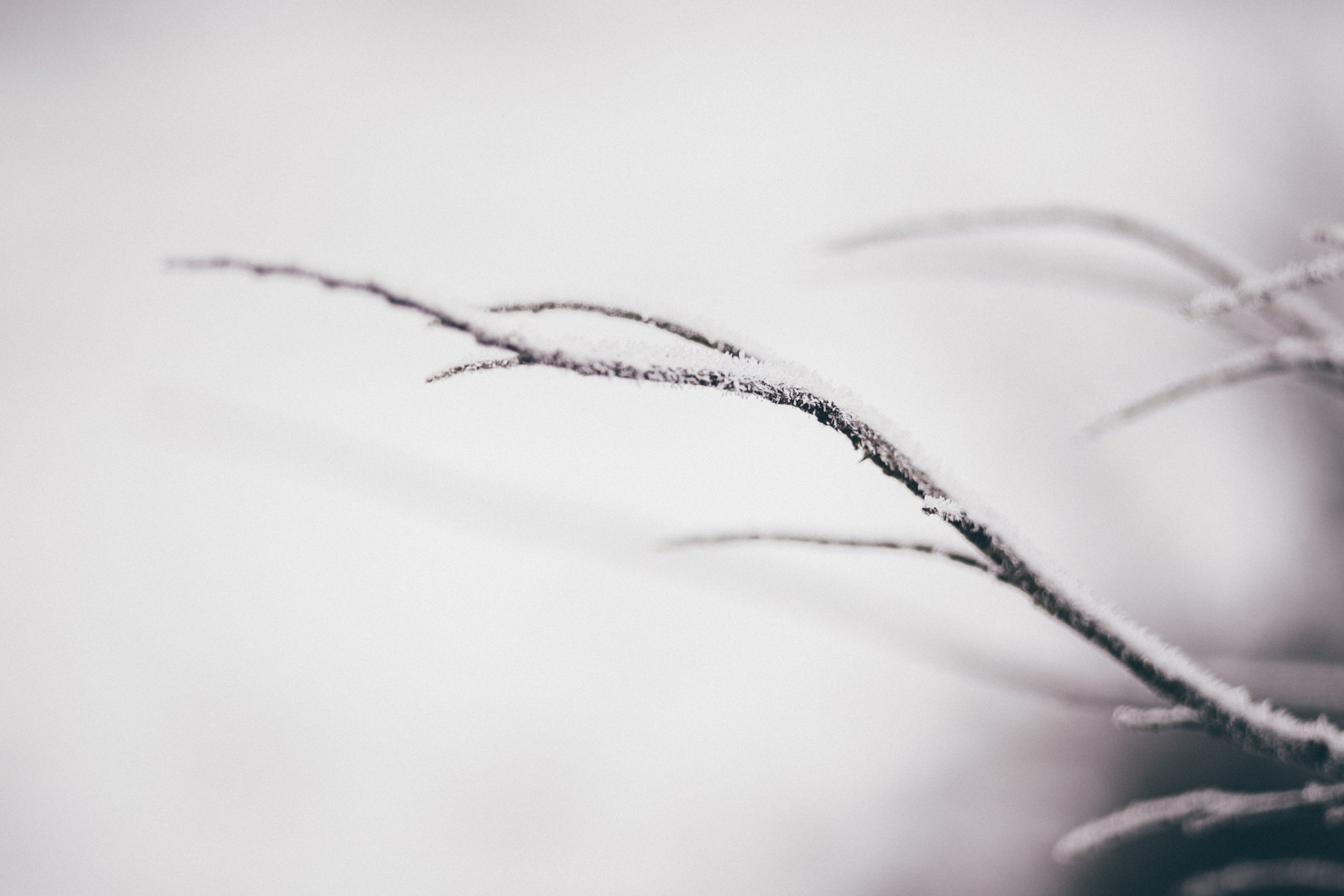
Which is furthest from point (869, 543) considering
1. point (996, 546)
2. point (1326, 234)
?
point (1326, 234)

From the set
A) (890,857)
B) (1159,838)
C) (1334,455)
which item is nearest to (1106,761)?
(1159,838)

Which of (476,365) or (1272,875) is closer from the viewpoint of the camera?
(476,365)

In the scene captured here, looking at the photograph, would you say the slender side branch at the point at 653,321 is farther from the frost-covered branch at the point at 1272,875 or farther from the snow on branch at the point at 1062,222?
the frost-covered branch at the point at 1272,875

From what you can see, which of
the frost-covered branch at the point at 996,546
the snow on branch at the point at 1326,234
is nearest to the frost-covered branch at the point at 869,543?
the frost-covered branch at the point at 996,546

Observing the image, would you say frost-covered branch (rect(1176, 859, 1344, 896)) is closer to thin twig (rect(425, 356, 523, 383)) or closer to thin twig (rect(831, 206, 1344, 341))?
thin twig (rect(831, 206, 1344, 341))

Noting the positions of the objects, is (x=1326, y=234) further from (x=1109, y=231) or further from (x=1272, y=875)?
(x=1272, y=875)

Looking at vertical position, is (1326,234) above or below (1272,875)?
above
